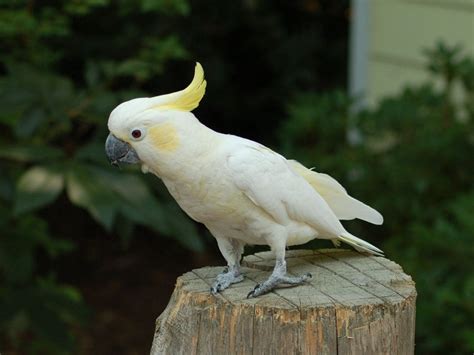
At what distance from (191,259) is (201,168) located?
383 cm

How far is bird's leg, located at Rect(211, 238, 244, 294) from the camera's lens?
2.45 metres

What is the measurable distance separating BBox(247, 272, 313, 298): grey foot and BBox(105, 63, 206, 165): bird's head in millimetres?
431

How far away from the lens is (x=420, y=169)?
445cm

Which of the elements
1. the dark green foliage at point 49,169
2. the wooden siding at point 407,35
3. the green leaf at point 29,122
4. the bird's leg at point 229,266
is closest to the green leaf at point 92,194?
the dark green foliage at point 49,169

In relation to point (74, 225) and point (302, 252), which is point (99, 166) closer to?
point (302, 252)

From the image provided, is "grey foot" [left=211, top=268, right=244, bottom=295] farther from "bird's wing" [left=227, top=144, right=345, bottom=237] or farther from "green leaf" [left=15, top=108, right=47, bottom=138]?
"green leaf" [left=15, top=108, right=47, bottom=138]

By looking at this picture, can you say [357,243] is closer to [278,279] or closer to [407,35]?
[278,279]

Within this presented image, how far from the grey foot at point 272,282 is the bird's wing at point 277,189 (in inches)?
6.4

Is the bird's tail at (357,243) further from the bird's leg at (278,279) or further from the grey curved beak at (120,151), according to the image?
the grey curved beak at (120,151)

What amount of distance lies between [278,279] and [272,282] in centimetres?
2

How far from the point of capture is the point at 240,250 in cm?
264

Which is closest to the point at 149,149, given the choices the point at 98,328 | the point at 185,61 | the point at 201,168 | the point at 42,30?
the point at 201,168

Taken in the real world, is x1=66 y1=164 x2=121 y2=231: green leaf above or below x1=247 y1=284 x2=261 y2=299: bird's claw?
→ below

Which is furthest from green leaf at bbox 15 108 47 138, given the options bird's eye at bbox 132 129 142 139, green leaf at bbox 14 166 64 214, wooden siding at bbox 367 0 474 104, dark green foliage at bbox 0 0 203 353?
wooden siding at bbox 367 0 474 104
